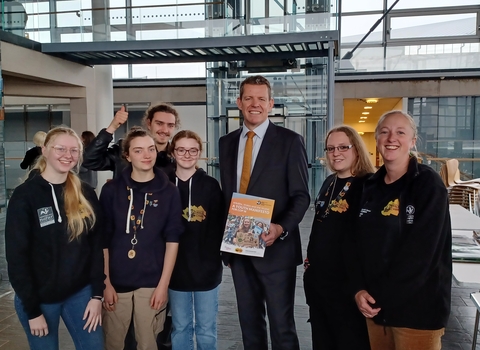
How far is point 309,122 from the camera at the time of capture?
11102 millimetres

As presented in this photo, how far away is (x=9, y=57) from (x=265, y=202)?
817cm

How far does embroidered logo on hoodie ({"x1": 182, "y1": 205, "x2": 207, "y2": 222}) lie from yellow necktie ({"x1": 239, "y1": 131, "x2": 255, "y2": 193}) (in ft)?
0.97

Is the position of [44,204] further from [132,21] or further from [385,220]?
[132,21]

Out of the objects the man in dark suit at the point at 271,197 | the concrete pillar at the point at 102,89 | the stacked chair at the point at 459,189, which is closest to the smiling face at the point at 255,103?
the man in dark suit at the point at 271,197

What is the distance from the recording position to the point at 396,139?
7.25 feet

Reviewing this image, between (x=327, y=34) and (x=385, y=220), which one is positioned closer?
(x=385, y=220)

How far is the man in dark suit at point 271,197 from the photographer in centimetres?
266

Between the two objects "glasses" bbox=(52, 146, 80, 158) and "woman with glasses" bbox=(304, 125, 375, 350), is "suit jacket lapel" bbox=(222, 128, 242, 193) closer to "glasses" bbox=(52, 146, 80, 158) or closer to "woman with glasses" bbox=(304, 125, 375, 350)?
"woman with glasses" bbox=(304, 125, 375, 350)

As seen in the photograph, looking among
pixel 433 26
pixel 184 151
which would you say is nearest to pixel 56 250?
pixel 184 151

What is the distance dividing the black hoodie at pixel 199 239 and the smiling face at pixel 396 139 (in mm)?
1137

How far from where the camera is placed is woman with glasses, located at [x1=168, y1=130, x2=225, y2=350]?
2752mm

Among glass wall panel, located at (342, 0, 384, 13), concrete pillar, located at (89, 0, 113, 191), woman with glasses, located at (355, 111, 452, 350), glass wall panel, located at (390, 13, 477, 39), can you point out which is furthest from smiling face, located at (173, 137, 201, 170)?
glass wall panel, located at (342, 0, 384, 13)

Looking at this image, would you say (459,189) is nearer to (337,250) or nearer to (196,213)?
(337,250)

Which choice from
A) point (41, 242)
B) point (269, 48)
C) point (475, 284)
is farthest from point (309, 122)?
point (41, 242)
